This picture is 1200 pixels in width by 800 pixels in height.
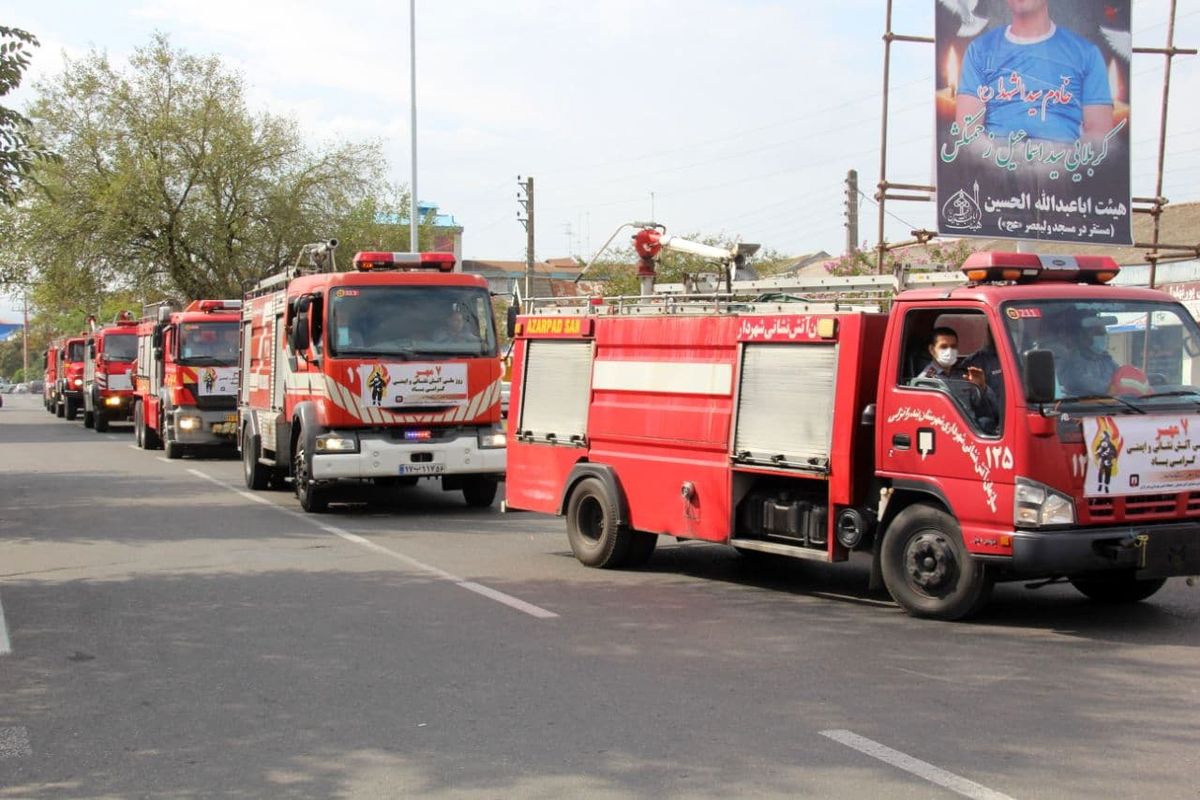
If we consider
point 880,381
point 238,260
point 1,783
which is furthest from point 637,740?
point 238,260

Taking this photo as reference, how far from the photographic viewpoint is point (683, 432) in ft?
34.8

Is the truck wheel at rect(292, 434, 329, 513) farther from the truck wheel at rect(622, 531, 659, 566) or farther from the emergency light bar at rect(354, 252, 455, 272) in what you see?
the truck wheel at rect(622, 531, 659, 566)

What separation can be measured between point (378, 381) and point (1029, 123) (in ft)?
31.8

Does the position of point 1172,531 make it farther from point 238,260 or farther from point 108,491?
point 238,260

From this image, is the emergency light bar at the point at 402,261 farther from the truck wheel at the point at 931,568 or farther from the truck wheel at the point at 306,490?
the truck wheel at the point at 931,568

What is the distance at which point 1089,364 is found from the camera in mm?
8492

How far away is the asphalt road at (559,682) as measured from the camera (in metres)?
5.61

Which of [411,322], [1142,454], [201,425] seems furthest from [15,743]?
[201,425]

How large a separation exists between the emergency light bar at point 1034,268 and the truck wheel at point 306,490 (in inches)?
364

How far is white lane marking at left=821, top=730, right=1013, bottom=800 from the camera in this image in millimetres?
5277

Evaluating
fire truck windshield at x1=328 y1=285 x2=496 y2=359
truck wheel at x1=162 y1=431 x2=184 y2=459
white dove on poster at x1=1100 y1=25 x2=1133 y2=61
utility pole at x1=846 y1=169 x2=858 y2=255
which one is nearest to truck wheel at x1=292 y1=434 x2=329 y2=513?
fire truck windshield at x1=328 y1=285 x2=496 y2=359

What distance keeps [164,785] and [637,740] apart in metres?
1.99

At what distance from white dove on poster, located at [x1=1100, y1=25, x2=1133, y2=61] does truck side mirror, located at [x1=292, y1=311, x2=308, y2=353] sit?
11.9 m

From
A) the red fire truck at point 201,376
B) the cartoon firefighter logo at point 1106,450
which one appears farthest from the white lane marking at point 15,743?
the red fire truck at point 201,376
